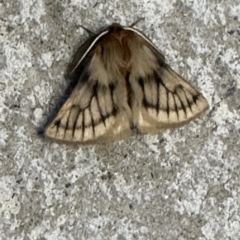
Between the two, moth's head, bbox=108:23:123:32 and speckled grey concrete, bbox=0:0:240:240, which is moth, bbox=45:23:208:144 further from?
speckled grey concrete, bbox=0:0:240:240

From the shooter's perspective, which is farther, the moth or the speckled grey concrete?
the speckled grey concrete

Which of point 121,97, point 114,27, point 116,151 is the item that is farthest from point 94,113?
point 114,27

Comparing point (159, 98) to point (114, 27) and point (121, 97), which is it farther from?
point (114, 27)

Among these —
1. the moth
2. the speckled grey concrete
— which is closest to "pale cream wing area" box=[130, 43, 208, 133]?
the moth

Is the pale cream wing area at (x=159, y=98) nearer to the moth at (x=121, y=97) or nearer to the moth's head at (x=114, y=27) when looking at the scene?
the moth at (x=121, y=97)

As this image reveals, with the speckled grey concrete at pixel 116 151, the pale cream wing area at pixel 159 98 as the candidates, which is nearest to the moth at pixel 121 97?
the pale cream wing area at pixel 159 98
